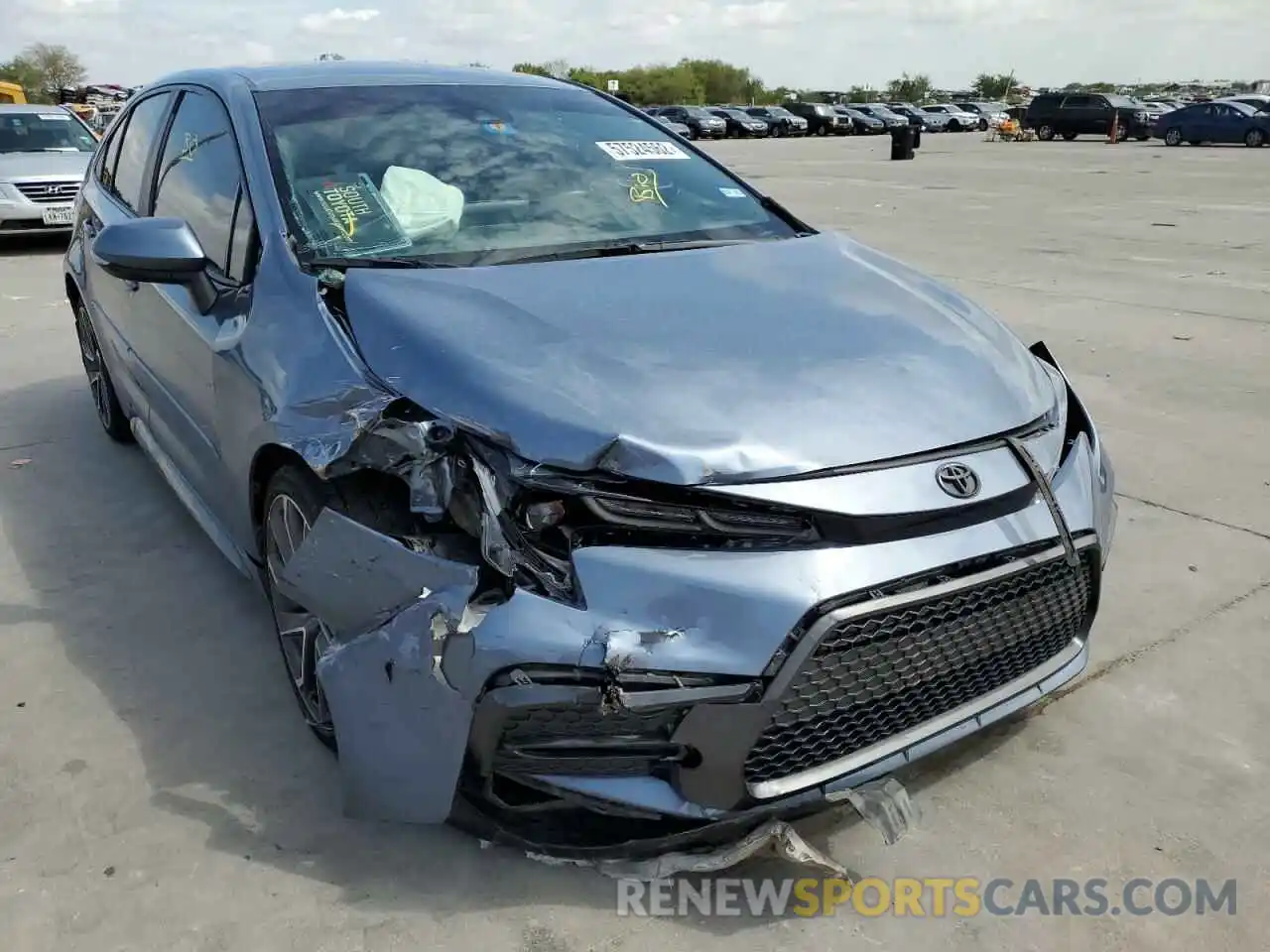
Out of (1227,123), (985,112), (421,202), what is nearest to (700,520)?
(421,202)

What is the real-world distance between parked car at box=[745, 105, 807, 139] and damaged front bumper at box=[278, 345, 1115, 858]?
48949 mm

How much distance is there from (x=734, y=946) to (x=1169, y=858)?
3.29 ft

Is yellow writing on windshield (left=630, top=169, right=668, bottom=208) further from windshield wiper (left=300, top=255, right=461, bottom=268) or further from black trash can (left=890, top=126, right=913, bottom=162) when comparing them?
black trash can (left=890, top=126, right=913, bottom=162)

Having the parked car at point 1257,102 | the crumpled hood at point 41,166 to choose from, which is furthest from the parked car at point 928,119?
the crumpled hood at point 41,166

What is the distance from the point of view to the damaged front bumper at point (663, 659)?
1.96 metres

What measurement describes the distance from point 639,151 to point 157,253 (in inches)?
61.1

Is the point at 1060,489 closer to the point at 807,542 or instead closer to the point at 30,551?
the point at 807,542

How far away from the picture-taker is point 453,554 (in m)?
2.13

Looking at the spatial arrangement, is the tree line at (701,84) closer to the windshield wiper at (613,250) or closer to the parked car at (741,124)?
the parked car at (741,124)

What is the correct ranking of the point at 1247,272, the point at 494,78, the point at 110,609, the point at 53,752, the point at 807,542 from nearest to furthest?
the point at 807,542 < the point at 53,752 < the point at 110,609 < the point at 494,78 < the point at 1247,272

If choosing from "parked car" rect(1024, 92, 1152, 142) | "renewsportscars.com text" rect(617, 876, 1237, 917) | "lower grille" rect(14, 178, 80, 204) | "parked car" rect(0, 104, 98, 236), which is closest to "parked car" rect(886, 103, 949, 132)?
"parked car" rect(1024, 92, 1152, 142)

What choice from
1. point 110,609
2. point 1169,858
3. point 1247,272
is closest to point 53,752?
point 110,609

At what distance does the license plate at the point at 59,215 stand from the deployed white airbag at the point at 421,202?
31.7 ft

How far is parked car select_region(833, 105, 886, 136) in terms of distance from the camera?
50.4 meters
